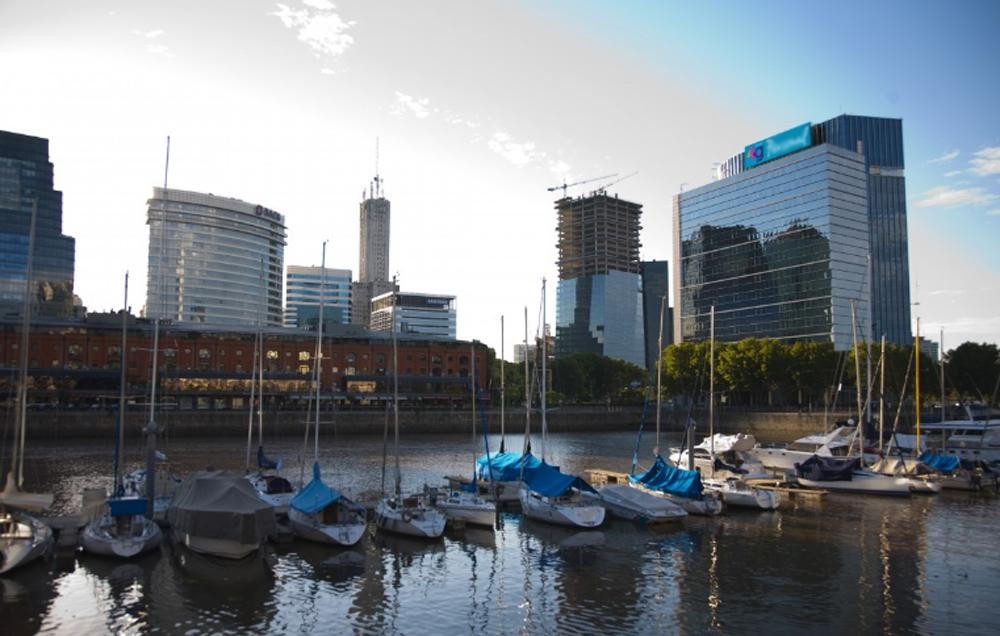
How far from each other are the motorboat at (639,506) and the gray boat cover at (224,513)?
19.0m

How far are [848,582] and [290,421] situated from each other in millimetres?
89644

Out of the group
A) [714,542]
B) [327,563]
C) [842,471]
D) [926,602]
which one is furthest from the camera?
[842,471]

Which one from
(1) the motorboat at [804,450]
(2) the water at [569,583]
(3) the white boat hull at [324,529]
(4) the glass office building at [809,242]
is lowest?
(2) the water at [569,583]

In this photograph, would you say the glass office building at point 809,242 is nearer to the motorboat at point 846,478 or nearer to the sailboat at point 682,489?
the motorboat at point 846,478

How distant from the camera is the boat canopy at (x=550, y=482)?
4006 centimetres

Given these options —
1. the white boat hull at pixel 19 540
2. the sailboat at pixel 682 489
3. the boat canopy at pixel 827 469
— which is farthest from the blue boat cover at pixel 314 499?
the boat canopy at pixel 827 469

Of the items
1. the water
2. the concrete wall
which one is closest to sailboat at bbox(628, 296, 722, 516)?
the water

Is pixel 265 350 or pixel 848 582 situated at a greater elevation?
pixel 265 350

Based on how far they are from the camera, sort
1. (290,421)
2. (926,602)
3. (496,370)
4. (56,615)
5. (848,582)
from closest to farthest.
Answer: (56,615), (926,602), (848,582), (290,421), (496,370)

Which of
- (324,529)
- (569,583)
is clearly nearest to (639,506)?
(569,583)

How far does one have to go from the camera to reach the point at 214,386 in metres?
127

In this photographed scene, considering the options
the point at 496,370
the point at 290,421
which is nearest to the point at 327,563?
the point at 290,421

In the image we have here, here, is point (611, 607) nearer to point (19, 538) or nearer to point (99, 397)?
point (19, 538)

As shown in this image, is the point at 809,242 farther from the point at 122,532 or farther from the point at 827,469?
the point at 122,532
